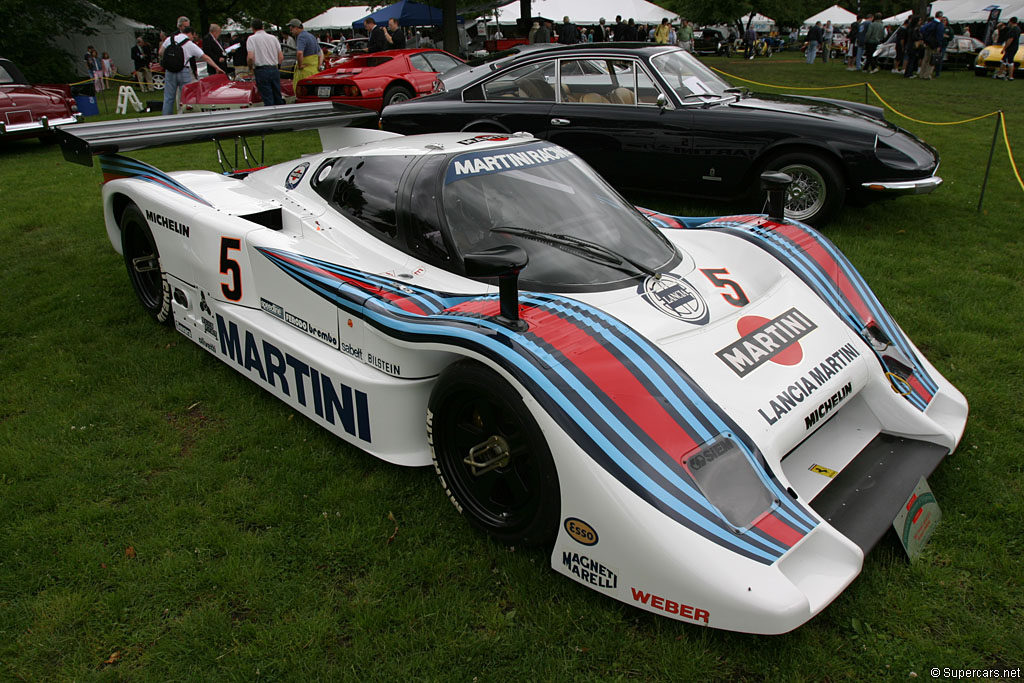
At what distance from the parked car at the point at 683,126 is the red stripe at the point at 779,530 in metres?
4.78

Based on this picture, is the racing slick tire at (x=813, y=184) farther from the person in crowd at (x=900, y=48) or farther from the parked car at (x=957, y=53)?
the parked car at (x=957, y=53)

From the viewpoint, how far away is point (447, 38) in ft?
62.4

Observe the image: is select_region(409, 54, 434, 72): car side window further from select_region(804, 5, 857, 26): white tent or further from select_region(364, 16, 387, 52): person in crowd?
select_region(804, 5, 857, 26): white tent

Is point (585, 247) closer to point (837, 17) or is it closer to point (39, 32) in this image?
point (39, 32)

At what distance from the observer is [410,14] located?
26688 millimetres

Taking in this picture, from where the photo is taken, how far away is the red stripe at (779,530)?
231cm

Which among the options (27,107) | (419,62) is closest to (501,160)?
(419,62)

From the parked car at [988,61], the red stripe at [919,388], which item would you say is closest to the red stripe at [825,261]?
the red stripe at [919,388]

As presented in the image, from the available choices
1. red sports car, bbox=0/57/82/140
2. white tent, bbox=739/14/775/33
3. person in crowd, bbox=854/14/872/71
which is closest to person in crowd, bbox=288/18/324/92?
red sports car, bbox=0/57/82/140

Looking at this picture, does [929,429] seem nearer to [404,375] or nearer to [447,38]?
[404,375]

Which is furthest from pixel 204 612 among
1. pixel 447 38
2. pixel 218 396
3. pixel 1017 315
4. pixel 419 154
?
pixel 447 38

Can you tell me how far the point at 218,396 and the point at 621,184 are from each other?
4.36m

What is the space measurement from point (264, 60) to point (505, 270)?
1001 centimetres

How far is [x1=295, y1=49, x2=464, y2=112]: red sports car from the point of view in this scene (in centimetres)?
1166
